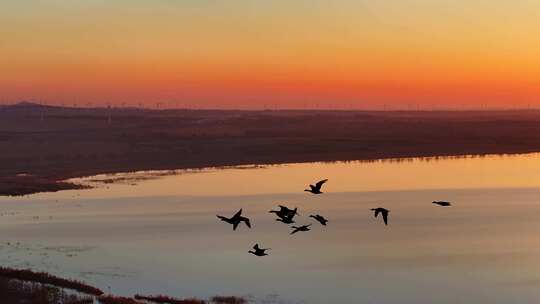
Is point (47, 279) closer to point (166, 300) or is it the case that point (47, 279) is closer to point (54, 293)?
point (54, 293)

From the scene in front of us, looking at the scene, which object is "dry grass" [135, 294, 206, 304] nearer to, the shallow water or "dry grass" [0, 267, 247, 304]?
"dry grass" [0, 267, 247, 304]

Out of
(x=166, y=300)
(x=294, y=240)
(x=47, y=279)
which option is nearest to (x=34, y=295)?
(x=47, y=279)

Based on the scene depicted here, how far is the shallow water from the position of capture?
33906mm

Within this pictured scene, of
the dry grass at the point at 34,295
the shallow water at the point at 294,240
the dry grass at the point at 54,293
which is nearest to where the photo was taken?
the dry grass at the point at 34,295

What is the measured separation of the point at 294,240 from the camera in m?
45.8

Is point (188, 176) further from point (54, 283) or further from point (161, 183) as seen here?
point (54, 283)

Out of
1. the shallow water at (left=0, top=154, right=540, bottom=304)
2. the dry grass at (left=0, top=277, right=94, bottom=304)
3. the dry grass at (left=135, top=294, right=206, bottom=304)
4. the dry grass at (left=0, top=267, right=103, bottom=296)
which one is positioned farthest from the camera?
the shallow water at (left=0, top=154, right=540, bottom=304)

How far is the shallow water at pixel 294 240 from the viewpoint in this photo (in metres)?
33.9

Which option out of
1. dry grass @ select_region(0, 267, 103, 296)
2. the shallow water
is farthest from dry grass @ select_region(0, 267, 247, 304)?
the shallow water

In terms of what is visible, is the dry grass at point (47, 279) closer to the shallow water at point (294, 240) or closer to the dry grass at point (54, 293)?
the dry grass at point (54, 293)

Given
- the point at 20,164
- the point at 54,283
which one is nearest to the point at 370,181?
the point at 20,164

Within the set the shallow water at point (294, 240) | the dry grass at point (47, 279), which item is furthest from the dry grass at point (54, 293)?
the shallow water at point (294, 240)

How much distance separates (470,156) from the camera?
357 ft

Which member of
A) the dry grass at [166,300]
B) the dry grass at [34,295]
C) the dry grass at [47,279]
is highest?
the dry grass at [47,279]
